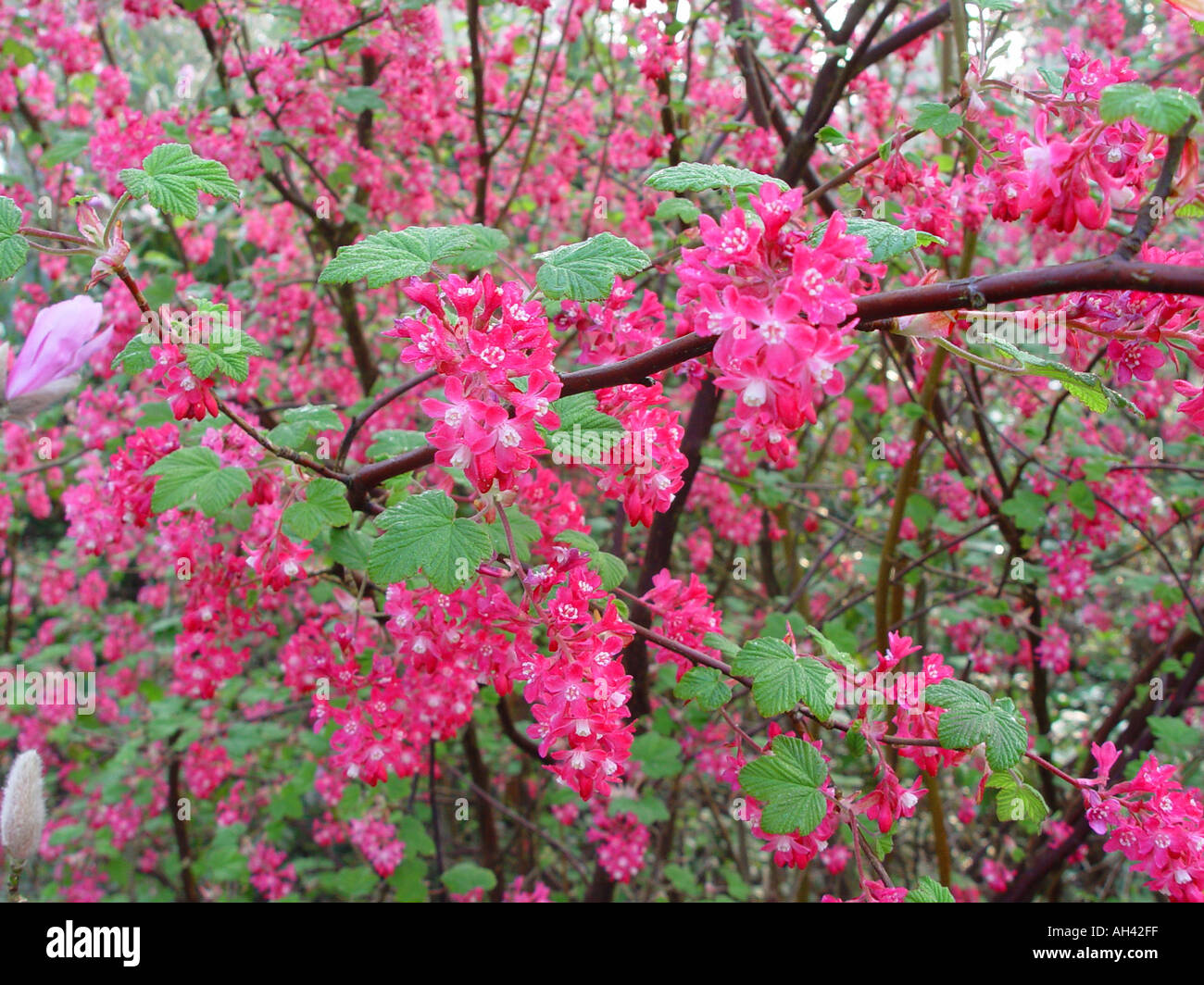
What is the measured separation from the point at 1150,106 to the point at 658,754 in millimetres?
2335

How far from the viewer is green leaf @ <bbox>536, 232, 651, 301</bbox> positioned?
3.63 ft

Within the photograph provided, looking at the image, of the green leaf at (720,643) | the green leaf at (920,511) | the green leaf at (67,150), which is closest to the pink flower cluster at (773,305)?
the green leaf at (720,643)

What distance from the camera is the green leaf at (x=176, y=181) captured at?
3.72 feet

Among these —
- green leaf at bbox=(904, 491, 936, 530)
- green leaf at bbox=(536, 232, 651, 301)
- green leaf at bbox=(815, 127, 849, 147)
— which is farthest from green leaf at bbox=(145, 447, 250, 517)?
green leaf at bbox=(904, 491, 936, 530)

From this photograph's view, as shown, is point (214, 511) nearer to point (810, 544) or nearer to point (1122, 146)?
point (1122, 146)

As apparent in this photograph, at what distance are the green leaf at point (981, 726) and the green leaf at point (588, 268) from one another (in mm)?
806

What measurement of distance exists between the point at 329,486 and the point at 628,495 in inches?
20.9

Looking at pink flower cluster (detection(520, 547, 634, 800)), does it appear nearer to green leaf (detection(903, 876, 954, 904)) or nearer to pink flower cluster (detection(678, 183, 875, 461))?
pink flower cluster (detection(678, 183, 875, 461))

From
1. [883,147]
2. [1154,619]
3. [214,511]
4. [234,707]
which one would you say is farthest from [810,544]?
[214,511]

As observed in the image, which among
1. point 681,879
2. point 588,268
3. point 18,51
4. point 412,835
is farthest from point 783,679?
point 18,51

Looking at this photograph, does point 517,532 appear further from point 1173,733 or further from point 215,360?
point 1173,733

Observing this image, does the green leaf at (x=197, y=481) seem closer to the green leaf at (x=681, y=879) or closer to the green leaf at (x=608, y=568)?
the green leaf at (x=608, y=568)

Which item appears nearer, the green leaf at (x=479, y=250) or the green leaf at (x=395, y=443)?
the green leaf at (x=479, y=250)

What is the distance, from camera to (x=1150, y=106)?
2.91 ft
